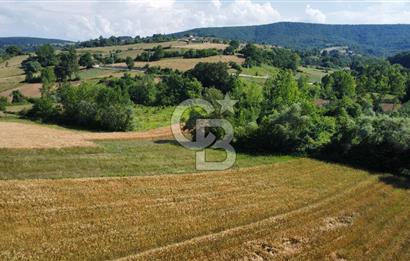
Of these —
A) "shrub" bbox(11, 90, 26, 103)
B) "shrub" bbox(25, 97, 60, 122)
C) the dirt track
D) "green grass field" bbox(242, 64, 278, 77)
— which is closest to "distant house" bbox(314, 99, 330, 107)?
the dirt track

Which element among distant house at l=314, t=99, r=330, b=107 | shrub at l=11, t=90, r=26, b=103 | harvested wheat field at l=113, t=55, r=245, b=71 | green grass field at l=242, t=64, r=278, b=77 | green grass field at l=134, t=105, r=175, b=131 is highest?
harvested wheat field at l=113, t=55, r=245, b=71

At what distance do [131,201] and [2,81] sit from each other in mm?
112593

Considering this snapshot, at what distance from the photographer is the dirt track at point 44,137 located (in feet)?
142

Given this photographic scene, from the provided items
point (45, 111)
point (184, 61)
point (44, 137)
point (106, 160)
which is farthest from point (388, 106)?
point (184, 61)

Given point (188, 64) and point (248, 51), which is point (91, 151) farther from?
point (248, 51)

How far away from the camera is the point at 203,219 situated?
2972 centimetres

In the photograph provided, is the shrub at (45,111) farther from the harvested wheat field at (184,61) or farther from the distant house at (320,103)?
the harvested wheat field at (184,61)

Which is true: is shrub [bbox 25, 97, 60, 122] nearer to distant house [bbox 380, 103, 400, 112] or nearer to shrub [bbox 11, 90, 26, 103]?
shrub [bbox 11, 90, 26, 103]

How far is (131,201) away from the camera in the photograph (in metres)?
31.8

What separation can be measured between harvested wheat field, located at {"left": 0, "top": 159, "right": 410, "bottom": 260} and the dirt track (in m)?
10.8

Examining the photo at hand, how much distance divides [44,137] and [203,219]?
25775 mm

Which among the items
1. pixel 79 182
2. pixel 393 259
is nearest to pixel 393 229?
pixel 393 259

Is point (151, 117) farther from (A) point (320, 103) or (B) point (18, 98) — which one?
(B) point (18, 98)

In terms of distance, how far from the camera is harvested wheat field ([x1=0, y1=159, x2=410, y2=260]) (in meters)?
25.0
